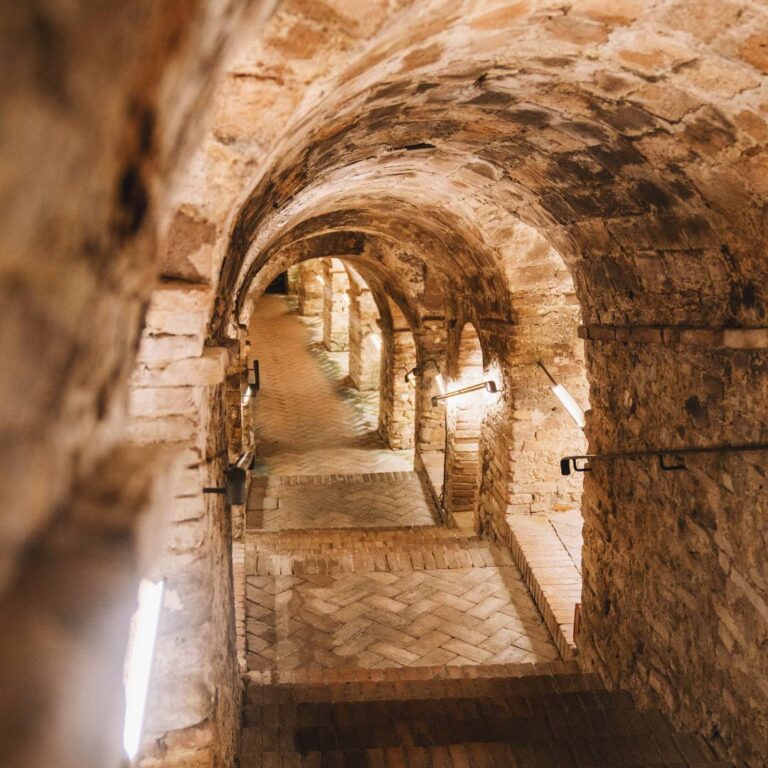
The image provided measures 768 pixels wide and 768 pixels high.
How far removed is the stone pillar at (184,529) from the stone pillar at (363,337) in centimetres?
1259

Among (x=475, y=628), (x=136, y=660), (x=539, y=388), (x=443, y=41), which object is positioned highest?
(x=443, y=41)

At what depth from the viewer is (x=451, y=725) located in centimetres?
418

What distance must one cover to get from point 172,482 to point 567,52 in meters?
2.37

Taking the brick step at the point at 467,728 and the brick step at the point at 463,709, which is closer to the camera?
the brick step at the point at 467,728

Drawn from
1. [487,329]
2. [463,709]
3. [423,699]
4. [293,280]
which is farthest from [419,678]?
[293,280]

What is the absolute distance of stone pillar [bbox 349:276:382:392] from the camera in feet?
51.9

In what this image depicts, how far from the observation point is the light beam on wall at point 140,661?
222 centimetres

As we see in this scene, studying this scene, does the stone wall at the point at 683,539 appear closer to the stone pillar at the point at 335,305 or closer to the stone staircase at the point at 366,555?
the stone staircase at the point at 366,555

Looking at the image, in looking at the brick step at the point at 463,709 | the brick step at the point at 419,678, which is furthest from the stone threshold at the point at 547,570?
the brick step at the point at 463,709

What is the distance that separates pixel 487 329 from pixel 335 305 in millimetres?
11936

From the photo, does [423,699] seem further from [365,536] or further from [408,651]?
[365,536]

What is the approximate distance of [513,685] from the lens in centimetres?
481

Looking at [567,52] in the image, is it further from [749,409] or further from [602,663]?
[602,663]

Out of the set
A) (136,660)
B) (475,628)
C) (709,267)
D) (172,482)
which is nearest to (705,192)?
(709,267)
